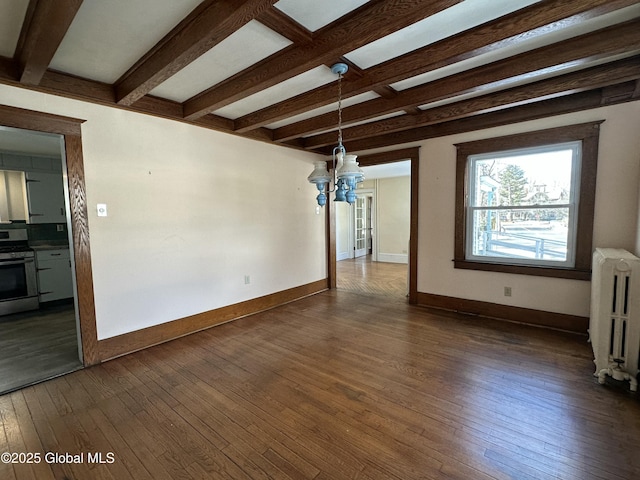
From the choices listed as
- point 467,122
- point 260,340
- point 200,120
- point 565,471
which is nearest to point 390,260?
→ point 467,122

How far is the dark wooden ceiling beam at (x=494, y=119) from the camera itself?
301 cm

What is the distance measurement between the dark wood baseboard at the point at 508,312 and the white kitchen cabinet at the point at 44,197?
20.2 feet

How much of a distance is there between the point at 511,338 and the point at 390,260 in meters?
5.10

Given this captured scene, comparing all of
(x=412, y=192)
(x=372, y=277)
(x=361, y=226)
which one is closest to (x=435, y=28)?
(x=412, y=192)

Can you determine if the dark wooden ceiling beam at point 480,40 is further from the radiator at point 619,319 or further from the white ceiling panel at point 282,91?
the radiator at point 619,319

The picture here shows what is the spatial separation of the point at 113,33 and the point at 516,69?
3.05m

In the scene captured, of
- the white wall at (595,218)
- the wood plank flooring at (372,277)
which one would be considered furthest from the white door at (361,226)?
the white wall at (595,218)

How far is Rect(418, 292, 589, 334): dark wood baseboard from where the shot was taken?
3252 mm

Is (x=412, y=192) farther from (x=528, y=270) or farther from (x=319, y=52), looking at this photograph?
(x=319, y=52)

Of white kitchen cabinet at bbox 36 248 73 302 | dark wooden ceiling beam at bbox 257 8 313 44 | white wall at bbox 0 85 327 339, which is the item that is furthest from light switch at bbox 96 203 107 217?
white kitchen cabinet at bbox 36 248 73 302

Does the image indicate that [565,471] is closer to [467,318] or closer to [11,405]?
[467,318]

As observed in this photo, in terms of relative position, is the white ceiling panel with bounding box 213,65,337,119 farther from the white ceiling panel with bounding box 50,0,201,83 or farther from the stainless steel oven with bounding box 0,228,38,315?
the stainless steel oven with bounding box 0,228,38,315

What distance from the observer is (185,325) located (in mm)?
3408

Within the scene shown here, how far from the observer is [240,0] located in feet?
4.91
